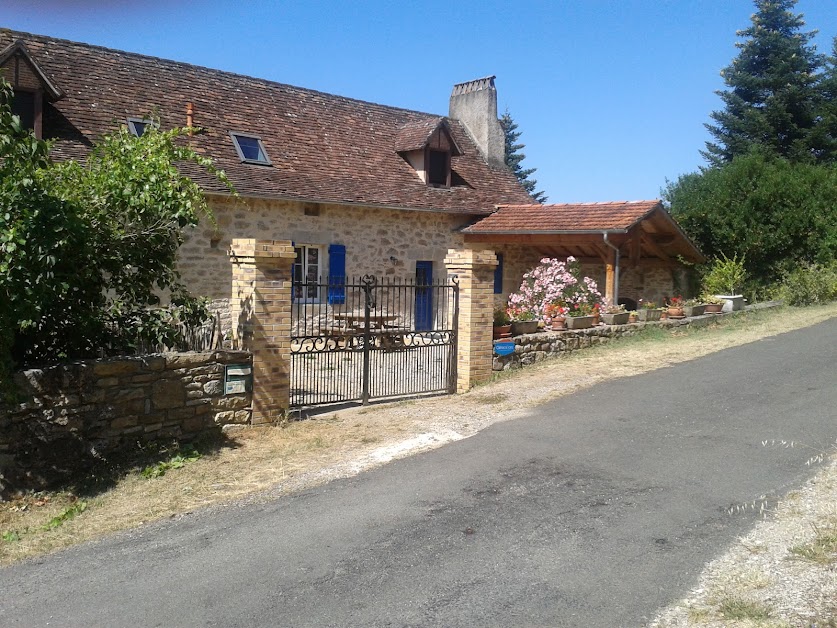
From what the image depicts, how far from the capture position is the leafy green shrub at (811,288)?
61.2 feet

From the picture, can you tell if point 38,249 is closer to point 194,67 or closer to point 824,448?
point 824,448

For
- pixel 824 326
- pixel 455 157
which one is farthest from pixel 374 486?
→ pixel 455 157

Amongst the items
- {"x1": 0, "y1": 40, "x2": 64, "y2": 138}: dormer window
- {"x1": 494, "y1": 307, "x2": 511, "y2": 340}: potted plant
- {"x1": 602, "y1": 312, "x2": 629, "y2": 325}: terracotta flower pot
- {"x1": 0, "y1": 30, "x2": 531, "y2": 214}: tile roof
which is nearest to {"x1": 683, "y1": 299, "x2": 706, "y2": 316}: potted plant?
{"x1": 602, "y1": 312, "x2": 629, "y2": 325}: terracotta flower pot

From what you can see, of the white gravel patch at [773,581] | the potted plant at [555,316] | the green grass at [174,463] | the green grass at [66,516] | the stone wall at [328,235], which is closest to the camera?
the white gravel patch at [773,581]

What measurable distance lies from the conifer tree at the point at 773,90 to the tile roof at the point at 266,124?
49.3 feet

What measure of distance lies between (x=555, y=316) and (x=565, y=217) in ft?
Answer: 13.9

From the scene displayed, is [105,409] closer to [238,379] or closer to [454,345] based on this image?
[238,379]

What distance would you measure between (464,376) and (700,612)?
6.26m

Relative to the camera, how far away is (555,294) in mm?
13289

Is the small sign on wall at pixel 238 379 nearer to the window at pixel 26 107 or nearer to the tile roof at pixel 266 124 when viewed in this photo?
the tile roof at pixel 266 124

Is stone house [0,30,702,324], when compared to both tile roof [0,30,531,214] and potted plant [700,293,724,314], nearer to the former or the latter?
tile roof [0,30,531,214]

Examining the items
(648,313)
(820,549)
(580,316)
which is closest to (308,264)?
(580,316)

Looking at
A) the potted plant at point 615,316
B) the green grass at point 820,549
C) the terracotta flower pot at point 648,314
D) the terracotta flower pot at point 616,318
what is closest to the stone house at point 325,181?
the terracotta flower pot at point 648,314

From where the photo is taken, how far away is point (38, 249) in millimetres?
5504
